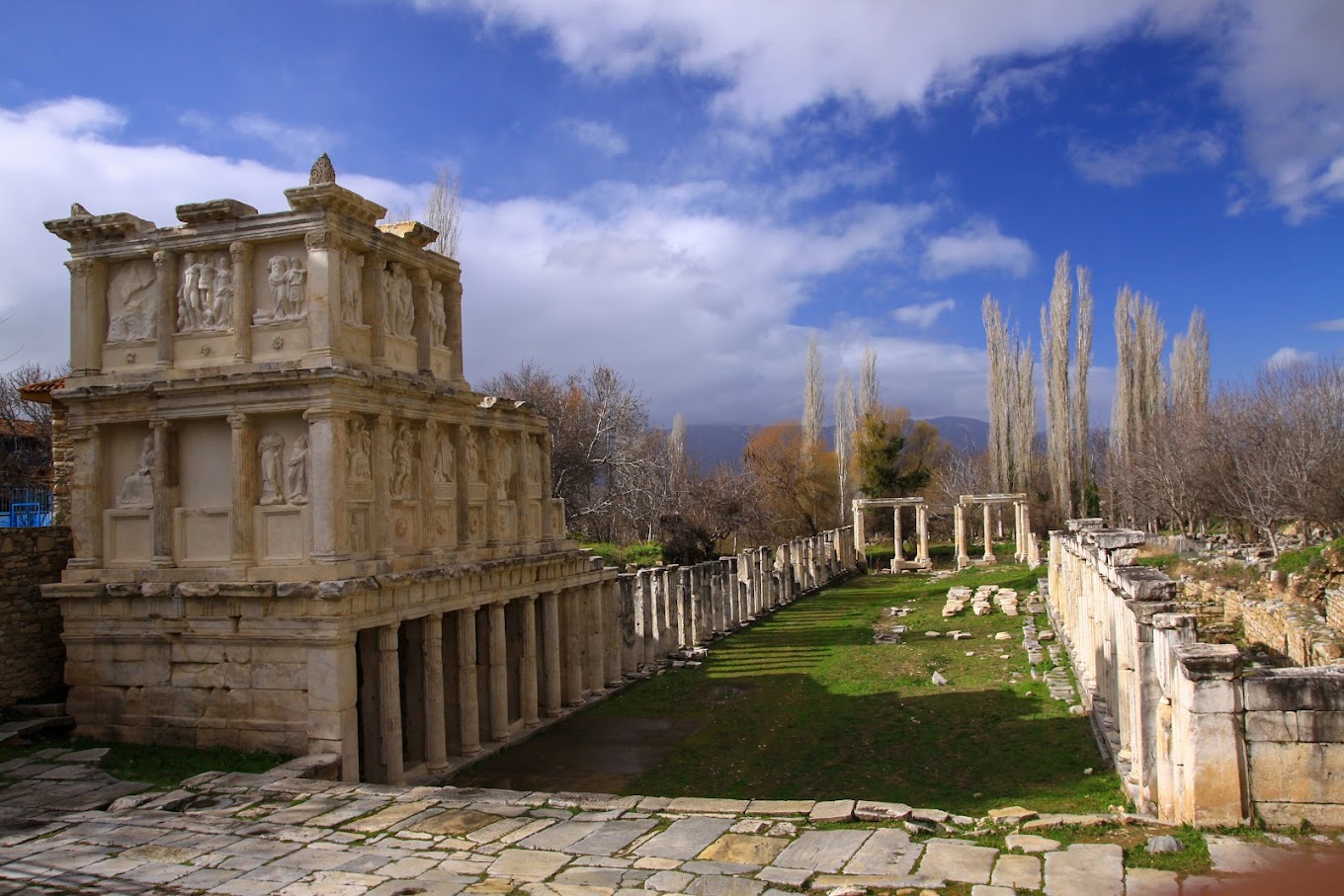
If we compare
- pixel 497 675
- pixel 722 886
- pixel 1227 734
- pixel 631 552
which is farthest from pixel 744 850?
pixel 631 552

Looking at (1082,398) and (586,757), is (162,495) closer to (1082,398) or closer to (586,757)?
(586,757)

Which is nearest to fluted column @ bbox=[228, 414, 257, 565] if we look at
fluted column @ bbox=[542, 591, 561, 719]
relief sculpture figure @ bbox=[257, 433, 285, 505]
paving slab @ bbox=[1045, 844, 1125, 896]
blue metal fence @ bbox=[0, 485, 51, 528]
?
relief sculpture figure @ bbox=[257, 433, 285, 505]

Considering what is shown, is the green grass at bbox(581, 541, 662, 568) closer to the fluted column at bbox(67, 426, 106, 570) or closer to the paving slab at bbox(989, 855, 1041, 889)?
the fluted column at bbox(67, 426, 106, 570)

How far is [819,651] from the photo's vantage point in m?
23.3

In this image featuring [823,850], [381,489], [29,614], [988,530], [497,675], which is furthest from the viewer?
[988,530]

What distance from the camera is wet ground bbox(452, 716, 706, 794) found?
1323cm

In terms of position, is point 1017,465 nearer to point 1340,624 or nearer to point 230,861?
point 1340,624

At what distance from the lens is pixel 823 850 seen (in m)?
7.42

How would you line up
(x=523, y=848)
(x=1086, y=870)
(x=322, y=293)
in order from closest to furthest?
1. (x=1086, y=870)
2. (x=523, y=848)
3. (x=322, y=293)

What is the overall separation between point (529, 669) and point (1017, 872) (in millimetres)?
10670

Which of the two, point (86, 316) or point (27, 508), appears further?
point (27, 508)

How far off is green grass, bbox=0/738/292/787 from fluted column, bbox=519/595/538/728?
5.16m

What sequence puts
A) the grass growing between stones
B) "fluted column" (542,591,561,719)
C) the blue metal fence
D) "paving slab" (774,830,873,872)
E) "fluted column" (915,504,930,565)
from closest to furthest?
"paving slab" (774,830,873,872) → the grass growing between stones → "fluted column" (542,591,561,719) → the blue metal fence → "fluted column" (915,504,930,565)

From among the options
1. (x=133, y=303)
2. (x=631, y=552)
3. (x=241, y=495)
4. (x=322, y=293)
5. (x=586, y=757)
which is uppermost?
(x=133, y=303)
